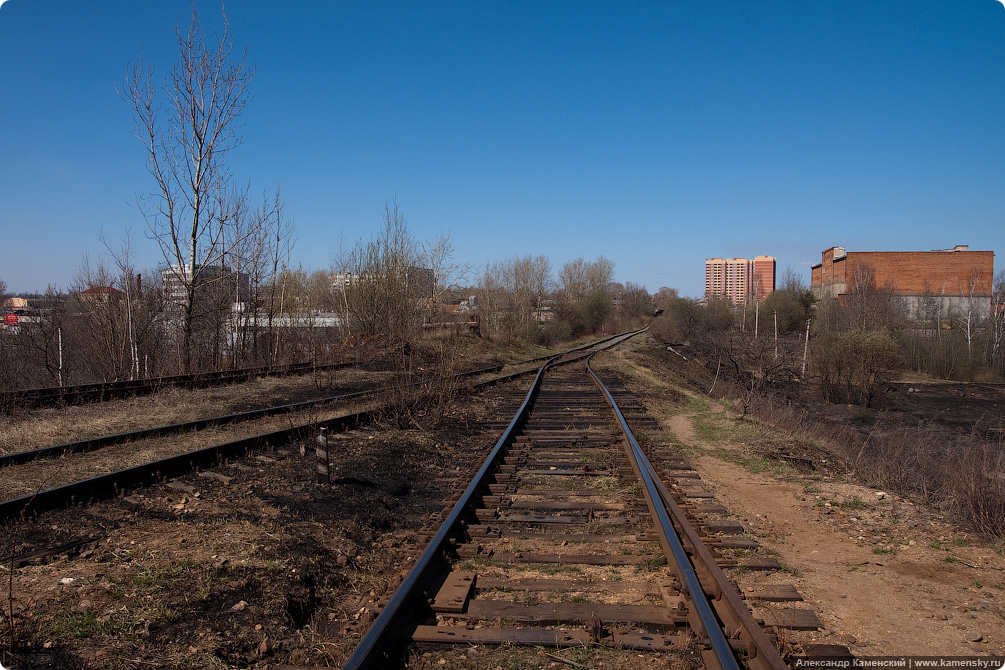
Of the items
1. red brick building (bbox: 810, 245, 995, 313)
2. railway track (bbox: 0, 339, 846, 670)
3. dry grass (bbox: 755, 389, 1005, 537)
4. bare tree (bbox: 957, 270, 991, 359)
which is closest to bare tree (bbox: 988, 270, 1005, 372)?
bare tree (bbox: 957, 270, 991, 359)

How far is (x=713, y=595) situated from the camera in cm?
382

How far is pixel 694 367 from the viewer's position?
100 ft

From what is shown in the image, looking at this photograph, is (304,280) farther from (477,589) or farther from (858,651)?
(858,651)

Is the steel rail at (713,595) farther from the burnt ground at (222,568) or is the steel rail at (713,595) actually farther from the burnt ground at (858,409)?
the burnt ground at (858,409)

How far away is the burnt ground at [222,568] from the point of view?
333 centimetres

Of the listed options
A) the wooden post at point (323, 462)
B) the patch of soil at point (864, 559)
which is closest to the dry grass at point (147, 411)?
the wooden post at point (323, 462)

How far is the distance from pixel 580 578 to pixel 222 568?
2482 millimetres

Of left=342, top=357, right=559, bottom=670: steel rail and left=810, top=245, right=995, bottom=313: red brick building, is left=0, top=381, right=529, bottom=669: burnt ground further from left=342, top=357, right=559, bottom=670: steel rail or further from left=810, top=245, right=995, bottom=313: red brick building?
left=810, top=245, right=995, bottom=313: red brick building

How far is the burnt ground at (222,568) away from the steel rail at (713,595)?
6.23 feet

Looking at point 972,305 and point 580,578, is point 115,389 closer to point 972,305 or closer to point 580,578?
point 580,578

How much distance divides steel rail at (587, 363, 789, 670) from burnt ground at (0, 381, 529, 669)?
1899 mm

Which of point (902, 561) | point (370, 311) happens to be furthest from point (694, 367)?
point (902, 561)

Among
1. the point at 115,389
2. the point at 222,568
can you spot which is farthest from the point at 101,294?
the point at 222,568

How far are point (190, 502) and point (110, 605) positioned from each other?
2.16m
